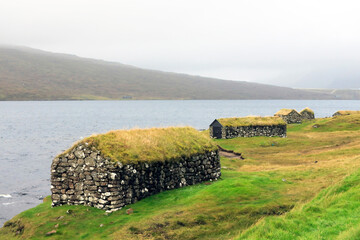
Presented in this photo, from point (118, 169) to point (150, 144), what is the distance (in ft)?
14.3

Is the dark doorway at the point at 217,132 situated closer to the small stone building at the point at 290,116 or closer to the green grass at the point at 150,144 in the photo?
the green grass at the point at 150,144

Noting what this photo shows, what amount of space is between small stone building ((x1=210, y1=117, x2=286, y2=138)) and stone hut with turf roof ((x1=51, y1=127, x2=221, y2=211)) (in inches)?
1460

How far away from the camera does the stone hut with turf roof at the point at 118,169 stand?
909 inches

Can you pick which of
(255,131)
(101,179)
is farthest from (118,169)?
(255,131)

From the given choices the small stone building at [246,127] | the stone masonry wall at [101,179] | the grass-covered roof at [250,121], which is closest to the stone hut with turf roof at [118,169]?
the stone masonry wall at [101,179]

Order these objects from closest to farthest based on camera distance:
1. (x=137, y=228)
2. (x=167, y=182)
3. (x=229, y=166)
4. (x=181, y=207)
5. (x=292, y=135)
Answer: (x=137, y=228) → (x=181, y=207) → (x=167, y=182) → (x=229, y=166) → (x=292, y=135)

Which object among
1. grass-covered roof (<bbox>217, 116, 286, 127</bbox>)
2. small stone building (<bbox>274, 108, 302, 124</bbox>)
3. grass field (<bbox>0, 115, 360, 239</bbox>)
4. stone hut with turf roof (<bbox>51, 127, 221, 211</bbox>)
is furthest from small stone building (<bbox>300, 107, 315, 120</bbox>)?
stone hut with turf roof (<bbox>51, 127, 221, 211</bbox>)

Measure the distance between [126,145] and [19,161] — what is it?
45362mm

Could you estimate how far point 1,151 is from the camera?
74.8 meters

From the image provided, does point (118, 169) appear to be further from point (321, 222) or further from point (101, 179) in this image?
point (321, 222)

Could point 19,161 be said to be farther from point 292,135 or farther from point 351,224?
point 351,224

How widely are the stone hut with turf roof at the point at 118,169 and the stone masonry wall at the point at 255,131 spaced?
1469 inches

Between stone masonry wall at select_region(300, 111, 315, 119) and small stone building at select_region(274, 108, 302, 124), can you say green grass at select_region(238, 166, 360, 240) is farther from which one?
stone masonry wall at select_region(300, 111, 315, 119)

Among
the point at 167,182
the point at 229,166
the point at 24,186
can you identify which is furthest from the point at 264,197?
the point at 24,186
